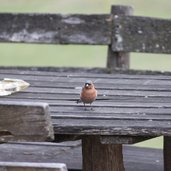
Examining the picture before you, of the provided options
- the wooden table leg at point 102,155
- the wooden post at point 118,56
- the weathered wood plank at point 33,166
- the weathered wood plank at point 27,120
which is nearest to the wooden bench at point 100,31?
the wooden post at point 118,56

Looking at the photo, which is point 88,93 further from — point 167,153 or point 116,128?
point 167,153

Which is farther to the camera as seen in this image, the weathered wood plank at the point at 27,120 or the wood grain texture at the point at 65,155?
the wood grain texture at the point at 65,155

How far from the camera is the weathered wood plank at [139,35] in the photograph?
5.64 m

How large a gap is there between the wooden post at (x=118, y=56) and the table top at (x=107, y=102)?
145 centimetres

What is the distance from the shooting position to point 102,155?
12.5 ft

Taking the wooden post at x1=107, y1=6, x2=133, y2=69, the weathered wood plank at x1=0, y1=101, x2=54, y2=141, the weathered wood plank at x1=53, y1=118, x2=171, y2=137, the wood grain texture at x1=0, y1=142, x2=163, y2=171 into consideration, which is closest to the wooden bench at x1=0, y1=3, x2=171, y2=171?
the wooden post at x1=107, y1=6, x2=133, y2=69

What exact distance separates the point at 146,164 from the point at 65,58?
23.5ft

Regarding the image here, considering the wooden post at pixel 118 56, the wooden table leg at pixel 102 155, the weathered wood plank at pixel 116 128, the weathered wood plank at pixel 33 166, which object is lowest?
the wooden table leg at pixel 102 155

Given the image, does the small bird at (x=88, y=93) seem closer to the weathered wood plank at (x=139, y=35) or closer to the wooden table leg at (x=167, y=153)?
the wooden table leg at (x=167, y=153)

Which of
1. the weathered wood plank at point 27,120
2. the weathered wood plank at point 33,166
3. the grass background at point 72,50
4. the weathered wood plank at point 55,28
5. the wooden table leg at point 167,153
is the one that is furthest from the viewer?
the grass background at point 72,50

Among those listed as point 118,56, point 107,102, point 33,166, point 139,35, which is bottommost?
point 33,166

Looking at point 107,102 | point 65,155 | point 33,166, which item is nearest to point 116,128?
point 107,102

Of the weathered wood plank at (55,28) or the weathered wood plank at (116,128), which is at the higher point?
the weathered wood plank at (55,28)

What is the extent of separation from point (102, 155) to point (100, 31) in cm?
208
